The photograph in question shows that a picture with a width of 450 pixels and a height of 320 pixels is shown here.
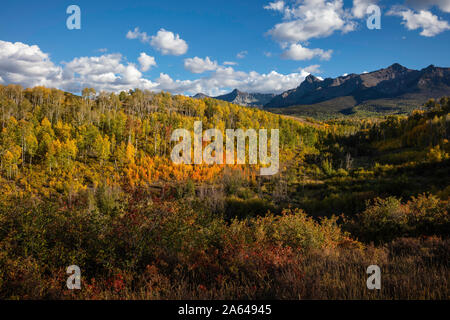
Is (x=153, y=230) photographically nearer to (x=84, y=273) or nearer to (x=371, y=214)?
(x=84, y=273)

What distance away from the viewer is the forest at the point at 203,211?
6.18 metres

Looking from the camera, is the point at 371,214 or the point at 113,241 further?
the point at 371,214

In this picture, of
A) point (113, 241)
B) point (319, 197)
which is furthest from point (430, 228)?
point (319, 197)

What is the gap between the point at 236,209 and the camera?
52656mm

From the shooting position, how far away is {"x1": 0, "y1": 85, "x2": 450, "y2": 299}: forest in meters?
6.18

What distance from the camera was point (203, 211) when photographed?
1373cm

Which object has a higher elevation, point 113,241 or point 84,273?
point 113,241

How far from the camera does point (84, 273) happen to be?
7727 mm

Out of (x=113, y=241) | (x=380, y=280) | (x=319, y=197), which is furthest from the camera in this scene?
(x=319, y=197)

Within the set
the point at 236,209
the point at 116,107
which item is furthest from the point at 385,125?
the point at 116,107

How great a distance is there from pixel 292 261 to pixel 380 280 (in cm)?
239
